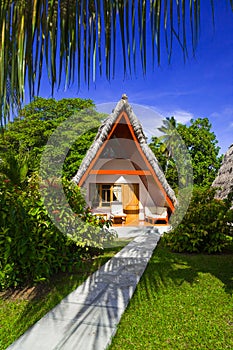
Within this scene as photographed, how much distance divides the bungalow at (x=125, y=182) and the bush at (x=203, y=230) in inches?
103

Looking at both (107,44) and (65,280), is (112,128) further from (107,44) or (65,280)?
(107,44)

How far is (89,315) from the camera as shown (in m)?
3.20

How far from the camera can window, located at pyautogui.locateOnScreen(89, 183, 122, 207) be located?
1152cm

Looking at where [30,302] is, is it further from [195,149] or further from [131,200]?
[195,149]

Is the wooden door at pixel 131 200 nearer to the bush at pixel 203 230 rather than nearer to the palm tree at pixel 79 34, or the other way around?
the bush at pixel 203 230

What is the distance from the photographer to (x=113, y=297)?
3756 mm

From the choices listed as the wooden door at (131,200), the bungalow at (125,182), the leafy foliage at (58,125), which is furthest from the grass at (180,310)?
the leafy foliage at (58,125)

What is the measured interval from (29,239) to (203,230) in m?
4.17

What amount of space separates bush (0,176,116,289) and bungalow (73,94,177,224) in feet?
15.8

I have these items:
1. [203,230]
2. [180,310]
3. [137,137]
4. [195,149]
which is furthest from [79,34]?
[195,149]

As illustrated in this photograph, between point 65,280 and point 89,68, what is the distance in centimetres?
421

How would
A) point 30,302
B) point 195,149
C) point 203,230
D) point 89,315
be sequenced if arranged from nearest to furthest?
point 89,315
point 30,302
point 203,230
point 195,149

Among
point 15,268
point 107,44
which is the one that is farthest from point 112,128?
point 107,44

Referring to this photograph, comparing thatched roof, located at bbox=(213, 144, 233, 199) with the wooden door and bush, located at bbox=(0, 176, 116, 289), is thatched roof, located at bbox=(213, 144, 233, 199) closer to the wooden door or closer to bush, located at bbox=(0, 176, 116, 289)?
the wooden door
